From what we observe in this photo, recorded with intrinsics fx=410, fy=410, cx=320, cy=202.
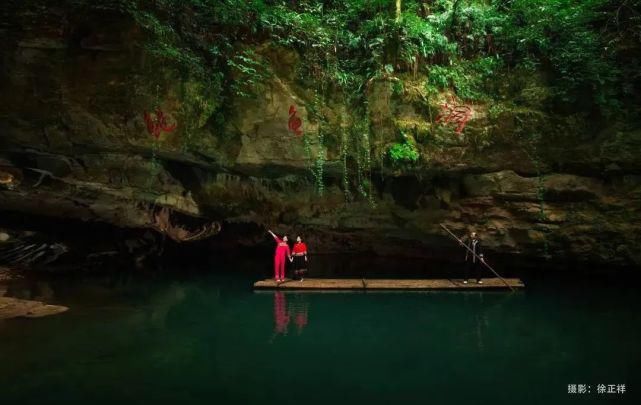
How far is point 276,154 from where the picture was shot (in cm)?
1120

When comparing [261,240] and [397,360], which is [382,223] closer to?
[261,240]

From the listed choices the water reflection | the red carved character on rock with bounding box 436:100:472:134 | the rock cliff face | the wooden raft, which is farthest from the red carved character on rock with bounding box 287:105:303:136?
the water reflection

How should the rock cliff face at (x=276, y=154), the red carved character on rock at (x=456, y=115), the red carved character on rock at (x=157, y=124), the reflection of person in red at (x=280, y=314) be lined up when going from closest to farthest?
the reflection of person in red at (x=280, y=314), the rock cliff face at (x=276, y=154), the red carved character on rock at (x=157, y=124), the red carved character on rock at (x=456, y=115)

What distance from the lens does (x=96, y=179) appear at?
38.8ft

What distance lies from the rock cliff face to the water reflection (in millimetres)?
3316

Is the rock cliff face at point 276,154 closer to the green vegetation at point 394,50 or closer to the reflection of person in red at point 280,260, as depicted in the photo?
the green vegetation at point 394,50

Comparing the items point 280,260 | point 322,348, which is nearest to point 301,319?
point 322,348

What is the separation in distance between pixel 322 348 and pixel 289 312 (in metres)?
2.00

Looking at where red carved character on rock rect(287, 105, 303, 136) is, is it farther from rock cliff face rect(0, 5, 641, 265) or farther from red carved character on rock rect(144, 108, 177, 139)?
red carved character on rock rect(144, 108, 177, 139)

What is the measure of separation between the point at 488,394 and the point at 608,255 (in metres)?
8.72

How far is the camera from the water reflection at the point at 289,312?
24.3 feet

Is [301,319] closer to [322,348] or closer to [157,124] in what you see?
[322,348]

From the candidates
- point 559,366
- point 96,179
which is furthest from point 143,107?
point 559,366

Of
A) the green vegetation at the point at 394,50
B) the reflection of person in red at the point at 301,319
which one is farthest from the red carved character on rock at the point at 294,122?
the reflection of person in red at the point at 301,319
